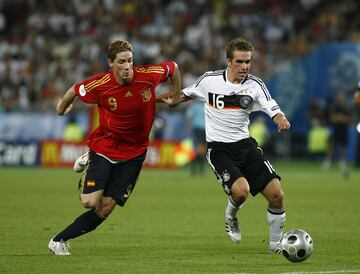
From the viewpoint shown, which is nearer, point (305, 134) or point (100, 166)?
point (100, 166)

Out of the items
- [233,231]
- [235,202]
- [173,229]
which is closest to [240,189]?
[235,202]

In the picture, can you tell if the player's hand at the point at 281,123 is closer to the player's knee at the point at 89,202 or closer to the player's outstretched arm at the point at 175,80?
the player's outstretched arm at the point at 175,80

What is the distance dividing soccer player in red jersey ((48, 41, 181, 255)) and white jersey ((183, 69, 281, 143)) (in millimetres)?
775

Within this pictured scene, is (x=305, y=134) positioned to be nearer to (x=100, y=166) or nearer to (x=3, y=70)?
(x=3, y=70)

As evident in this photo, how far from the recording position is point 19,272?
9039 millimetres

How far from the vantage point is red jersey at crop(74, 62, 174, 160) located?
10453 millimetres

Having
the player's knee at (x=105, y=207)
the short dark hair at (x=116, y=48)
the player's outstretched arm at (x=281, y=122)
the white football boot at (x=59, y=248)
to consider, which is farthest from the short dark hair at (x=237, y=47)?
the white football boot at (x=59, y=248)

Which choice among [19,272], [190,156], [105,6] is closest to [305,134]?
[190,156]

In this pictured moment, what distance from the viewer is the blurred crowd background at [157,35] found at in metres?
33.5

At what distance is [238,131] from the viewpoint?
11.1 metres

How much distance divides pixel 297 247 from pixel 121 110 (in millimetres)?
2415

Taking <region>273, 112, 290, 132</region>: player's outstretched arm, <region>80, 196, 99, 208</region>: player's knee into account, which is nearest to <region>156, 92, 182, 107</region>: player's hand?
<region>273, 112, 290, 132</region>: player's outstretched arm

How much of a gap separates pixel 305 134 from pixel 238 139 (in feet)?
71.3

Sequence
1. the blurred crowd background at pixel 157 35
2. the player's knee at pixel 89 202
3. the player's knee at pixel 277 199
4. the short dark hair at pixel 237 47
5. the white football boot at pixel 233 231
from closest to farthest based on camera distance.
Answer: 1. the player's knee at pixel 89 202
2. the player's knee at pixel 277 199
3. the short dark hair at pixel 237 47
4. the white football boot at pixel 233 231
5. the blurred crowd background at pixel 157 35
